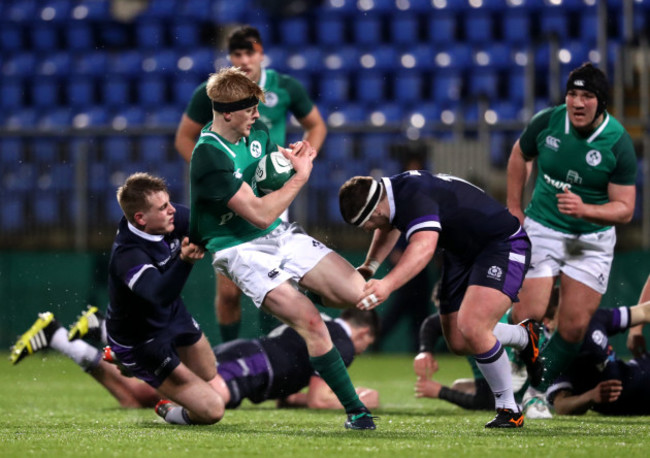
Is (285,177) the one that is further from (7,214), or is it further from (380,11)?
(380,11)

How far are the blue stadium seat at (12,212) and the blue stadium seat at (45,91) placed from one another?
5297 mm

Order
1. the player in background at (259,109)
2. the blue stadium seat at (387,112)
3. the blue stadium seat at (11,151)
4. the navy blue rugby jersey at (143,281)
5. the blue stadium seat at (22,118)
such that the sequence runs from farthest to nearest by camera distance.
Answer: the blue stadium seat at (22,118) < the blue stadium seat at (387,112) < the blue stadium seat at (11,151) < the player in background at (259,109) < the navy blue rugby jersey at (143,281)

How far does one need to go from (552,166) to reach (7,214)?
7.02 metres

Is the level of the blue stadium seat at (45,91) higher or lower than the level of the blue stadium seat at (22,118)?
higher

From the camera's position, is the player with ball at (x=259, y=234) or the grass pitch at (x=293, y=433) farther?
the player with ball at (x=259, y=234)

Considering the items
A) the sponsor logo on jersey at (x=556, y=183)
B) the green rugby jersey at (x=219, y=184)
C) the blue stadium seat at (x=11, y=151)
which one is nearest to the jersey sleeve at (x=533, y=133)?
the sponsor logo on jersey at (x=556, y=183)

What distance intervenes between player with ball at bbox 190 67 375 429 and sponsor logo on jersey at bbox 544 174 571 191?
194 centimetres

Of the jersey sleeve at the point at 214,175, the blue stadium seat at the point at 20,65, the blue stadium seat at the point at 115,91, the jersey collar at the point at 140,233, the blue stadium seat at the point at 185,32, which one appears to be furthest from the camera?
the blue stadium seat at the point at 185,32

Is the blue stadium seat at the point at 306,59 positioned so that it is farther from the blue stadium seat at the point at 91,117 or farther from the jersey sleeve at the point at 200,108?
the jersey sleeve at the point at 200,108

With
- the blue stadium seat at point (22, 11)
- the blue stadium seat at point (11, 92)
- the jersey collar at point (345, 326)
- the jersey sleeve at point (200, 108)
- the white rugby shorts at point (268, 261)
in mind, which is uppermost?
the blue stadium seat at point (22, 11)

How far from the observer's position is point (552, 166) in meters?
7.25

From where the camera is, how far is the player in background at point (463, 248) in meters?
5.88

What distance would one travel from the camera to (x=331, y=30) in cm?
1705

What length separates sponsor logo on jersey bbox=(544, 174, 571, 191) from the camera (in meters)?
7.21
